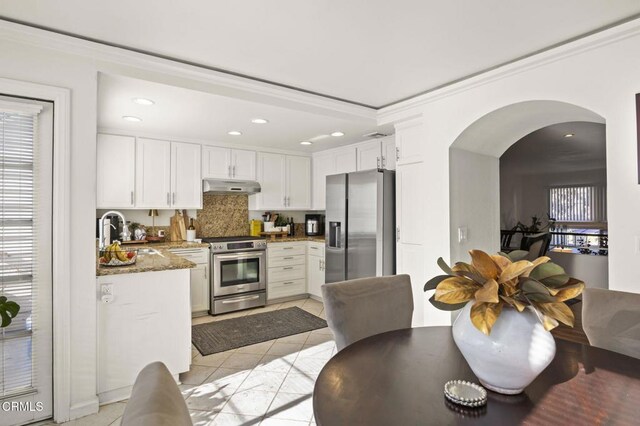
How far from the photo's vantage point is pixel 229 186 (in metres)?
4.68

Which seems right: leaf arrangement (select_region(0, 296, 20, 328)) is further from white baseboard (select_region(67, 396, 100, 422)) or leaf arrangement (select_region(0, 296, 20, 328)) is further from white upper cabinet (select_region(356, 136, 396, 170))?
white upper cabinet (select_region(356, 136, 396, 170))

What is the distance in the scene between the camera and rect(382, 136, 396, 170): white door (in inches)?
168

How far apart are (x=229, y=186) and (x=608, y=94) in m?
3.90

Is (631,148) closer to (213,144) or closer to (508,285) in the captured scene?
(508,285)

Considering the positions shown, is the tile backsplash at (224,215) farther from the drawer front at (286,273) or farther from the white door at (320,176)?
the white door at (320,176)

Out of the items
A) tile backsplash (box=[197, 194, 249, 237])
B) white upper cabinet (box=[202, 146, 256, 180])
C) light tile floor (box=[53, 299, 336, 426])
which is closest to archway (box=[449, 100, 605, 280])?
light tile floor (box=[53, 299, 336, 426])

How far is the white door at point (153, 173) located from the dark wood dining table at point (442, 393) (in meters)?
3.73

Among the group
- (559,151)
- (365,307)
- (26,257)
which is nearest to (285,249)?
(26,257)

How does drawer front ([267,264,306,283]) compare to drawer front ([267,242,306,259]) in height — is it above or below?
below

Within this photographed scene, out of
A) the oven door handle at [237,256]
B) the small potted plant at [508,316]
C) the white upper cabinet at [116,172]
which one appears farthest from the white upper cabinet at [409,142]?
the white upper cabinet at [116,172]

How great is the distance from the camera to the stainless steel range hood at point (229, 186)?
4570 millimetres

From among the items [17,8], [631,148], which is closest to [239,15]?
[17,8]

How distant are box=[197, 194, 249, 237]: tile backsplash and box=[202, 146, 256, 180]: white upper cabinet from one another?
0.46 meters

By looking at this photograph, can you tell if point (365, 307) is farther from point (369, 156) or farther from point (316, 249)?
point (316, 249)
